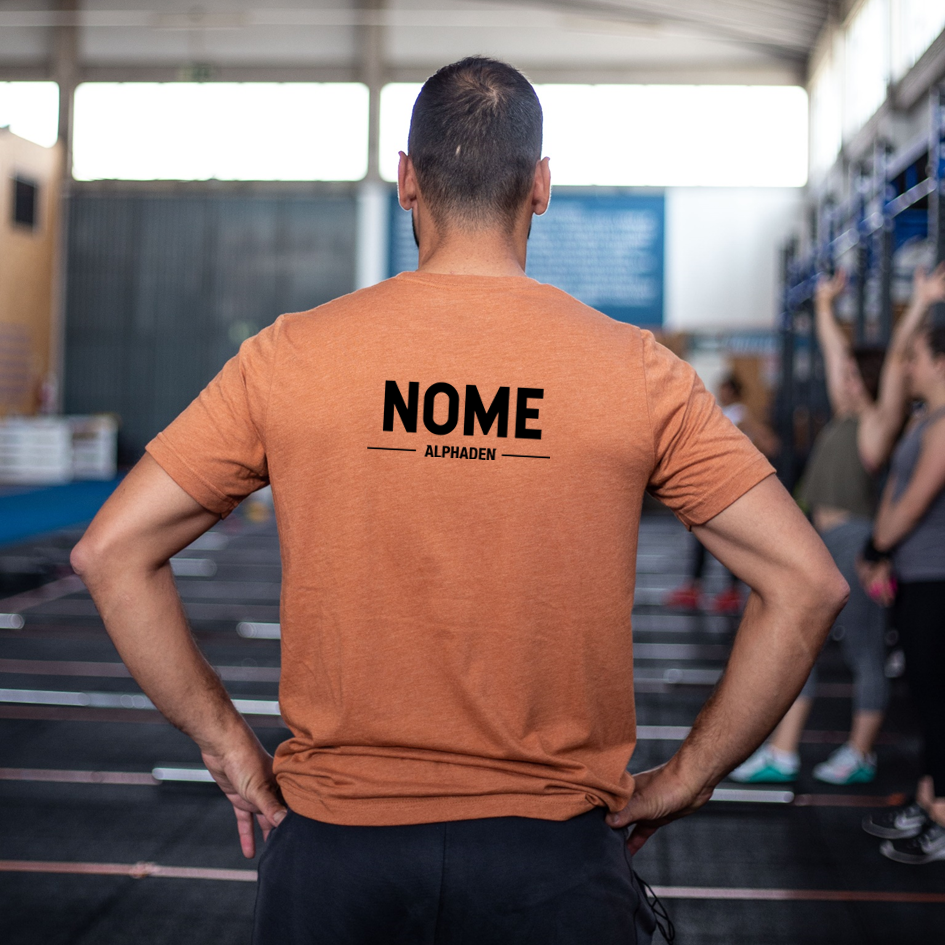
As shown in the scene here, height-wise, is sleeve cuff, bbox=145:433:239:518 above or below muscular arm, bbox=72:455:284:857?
above

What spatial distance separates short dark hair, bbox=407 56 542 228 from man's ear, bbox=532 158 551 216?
13mm

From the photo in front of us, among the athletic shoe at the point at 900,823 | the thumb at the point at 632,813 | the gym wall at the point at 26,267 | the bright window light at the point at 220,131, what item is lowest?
the athletic shoe at the point at 900,823

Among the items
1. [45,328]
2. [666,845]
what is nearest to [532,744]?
[666,845]

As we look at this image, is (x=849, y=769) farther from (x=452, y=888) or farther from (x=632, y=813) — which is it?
(x=452, y=888)

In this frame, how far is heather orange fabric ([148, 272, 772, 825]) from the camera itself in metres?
1.05

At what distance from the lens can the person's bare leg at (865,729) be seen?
146 inches

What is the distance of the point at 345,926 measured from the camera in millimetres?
1054

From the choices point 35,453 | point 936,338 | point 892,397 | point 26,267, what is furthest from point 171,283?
point 936,338

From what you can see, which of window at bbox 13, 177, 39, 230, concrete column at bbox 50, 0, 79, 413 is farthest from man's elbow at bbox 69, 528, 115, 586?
concrete column at bbox 50, 0, 79, 413

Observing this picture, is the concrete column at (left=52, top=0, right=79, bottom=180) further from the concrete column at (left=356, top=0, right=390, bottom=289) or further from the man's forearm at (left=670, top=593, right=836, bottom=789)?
the man's forearm at (left=670, top=593, right=836, bottom=789)

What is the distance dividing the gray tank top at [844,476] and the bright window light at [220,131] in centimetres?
1285

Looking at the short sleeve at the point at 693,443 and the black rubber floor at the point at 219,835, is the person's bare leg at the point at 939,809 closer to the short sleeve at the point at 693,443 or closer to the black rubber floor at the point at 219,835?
the black rubber floor at the point at 219,835

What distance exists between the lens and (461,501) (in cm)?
105

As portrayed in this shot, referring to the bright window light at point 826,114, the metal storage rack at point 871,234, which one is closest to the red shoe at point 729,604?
the metal storage rack at point 871,234
